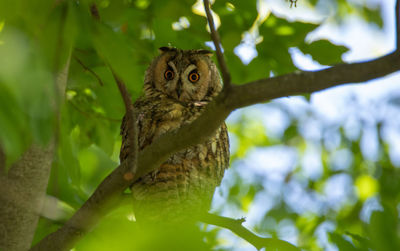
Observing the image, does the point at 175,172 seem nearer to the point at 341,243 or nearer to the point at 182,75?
the point at 182,75

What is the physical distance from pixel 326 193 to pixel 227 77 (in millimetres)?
3411

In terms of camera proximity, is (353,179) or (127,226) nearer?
(127,226)

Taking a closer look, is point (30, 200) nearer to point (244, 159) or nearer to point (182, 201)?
point (182, 201)

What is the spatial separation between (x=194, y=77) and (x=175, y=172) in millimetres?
964

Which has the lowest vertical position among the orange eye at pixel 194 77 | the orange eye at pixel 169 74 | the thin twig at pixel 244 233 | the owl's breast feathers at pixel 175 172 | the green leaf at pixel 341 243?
the green leaf at pixel 341 243

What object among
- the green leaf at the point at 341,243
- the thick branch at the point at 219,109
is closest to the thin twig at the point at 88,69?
the thick branch at the point at 219,109

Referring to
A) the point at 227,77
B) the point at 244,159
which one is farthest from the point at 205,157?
the point at 244,159

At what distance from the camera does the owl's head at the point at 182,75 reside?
2.99 m

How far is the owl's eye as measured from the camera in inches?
121

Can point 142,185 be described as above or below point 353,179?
below

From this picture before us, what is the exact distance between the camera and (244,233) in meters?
1.73

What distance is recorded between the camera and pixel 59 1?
1.07 m

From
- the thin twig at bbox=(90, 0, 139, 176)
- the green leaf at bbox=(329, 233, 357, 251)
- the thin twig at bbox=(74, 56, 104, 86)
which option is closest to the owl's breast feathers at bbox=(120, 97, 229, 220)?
the thin twig at bbox=(74, 56, 104, 86)

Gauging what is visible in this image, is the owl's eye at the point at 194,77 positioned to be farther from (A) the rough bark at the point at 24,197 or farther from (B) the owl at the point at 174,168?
(A) the rough bark at the point at 24,197
